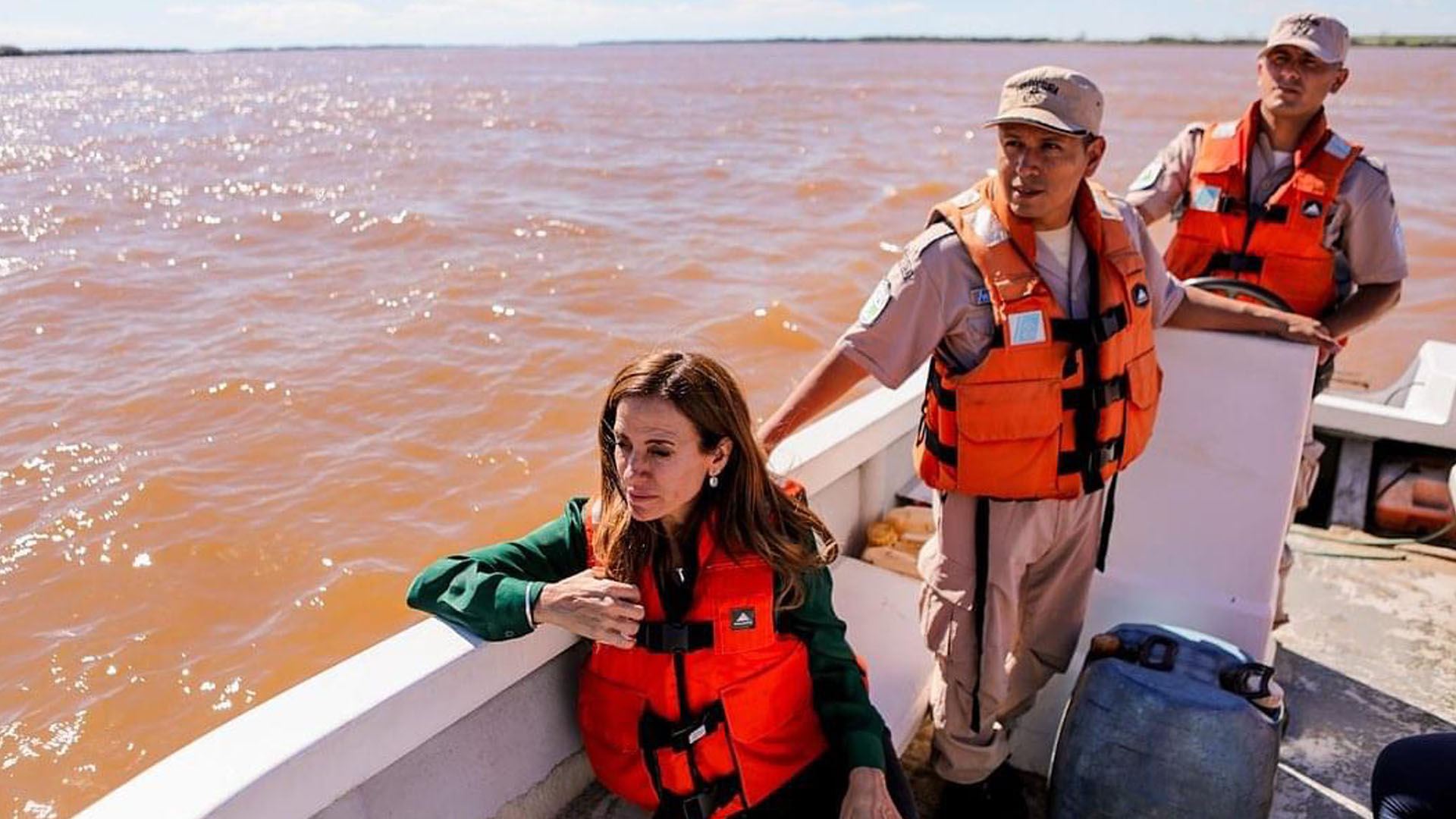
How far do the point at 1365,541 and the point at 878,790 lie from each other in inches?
107

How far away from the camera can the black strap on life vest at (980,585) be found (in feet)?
7.50

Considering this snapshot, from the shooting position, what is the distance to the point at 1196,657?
91.2 inches

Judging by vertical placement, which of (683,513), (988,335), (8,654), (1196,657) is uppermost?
(988,335)

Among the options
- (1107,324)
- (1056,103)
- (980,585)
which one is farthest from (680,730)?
(1056,103)

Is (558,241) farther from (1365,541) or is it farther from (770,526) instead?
(770,526)

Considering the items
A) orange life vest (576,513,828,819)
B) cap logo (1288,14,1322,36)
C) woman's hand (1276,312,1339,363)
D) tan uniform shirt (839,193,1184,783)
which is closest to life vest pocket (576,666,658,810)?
orange life vest (576,513,828,819)

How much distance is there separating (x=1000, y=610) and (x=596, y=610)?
957 mm

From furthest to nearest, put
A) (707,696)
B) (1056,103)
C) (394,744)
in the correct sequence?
(1056,103), (707,696), (394,744)

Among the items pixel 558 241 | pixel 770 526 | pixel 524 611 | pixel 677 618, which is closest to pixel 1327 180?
pixel 770 526

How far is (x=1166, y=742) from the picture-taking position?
218cm

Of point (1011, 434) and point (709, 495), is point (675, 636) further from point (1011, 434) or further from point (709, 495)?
point (1011, 434)

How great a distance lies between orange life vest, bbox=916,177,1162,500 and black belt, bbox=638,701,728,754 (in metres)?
0.72

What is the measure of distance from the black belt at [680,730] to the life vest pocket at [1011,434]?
0.73 m

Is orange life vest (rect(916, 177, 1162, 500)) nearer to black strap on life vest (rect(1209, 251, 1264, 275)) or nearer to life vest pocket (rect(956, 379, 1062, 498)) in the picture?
life vest pocket (rect(956, 379, 1062, 498))
